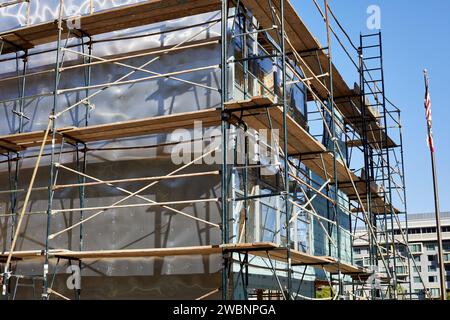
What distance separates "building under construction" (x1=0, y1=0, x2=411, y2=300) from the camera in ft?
40.0

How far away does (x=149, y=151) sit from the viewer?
43.8ft

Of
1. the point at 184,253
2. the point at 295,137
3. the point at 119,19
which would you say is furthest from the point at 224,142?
the point at 119,19

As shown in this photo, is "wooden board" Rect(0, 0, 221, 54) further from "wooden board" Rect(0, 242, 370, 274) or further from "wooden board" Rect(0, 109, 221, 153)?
"wooden board" Rect(0, 242, 370, 274)

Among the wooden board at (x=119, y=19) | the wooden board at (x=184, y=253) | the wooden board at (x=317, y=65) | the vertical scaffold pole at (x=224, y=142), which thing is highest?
the wooden board at (x=317, y=65)

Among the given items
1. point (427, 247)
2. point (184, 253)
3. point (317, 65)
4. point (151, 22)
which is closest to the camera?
point (184, 253)

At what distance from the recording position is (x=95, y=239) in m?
13.3

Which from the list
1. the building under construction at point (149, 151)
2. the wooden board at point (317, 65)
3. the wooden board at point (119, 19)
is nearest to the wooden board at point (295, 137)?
the building under construction at point (149, 151)

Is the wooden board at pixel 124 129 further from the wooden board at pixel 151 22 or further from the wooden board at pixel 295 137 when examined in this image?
the wooden board at pixel 151 22

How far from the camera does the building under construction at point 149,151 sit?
12203mm

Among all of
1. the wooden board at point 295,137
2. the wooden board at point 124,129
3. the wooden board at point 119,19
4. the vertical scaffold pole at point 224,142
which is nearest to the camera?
the vertical scaffold pole at point 224,142

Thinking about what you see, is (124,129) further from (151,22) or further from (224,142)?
(151,22)

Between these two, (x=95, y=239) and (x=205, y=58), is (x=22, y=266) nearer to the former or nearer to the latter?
(x=95, y=239)

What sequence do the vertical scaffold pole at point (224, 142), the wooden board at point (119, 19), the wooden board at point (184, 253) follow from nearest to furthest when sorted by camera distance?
the wooden board at point (184, 253) < the vertical scaffold pole at point (224, 142) < the wooden board at point (119, 19)

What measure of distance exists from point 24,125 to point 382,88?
1247 cm
